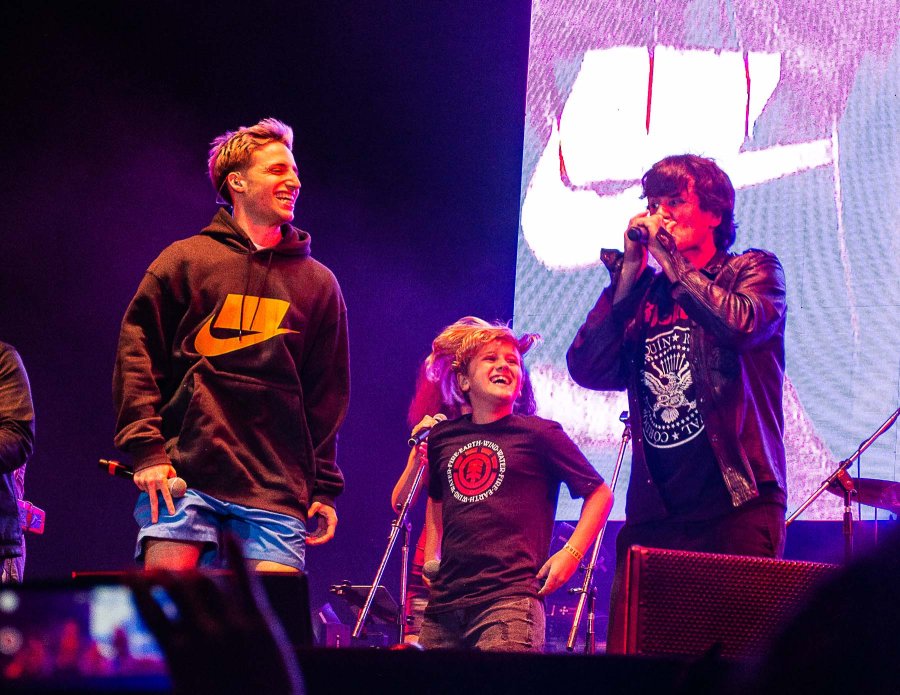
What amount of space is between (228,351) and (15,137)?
12.1 feet

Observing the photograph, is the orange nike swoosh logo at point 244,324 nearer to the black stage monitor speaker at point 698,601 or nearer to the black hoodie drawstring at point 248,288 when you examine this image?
the black hoodie drawstring at point 248,288

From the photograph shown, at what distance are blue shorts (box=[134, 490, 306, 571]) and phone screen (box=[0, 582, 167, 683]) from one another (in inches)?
89.4

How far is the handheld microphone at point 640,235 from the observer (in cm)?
335

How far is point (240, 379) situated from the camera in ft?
9.68

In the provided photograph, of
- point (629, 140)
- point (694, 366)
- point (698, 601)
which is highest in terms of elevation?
point (629, 140)

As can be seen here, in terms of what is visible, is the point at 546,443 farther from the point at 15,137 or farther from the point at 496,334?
the point at 15,137

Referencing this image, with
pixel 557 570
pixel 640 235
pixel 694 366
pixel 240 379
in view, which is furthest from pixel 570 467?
pixel 240 379

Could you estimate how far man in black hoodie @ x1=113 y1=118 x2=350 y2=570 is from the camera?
9.29 ft

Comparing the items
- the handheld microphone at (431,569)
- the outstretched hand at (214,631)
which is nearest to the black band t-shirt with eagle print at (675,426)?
the handheld microphone at (431,569)

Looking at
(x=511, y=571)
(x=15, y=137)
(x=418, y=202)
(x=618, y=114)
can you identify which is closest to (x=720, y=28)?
(x=618, y=114)

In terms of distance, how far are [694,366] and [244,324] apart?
1.27m

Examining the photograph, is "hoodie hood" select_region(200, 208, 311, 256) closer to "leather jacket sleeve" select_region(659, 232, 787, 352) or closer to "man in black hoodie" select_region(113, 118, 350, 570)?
"man in black hoodie" select_region(113, 118, 350, 570)

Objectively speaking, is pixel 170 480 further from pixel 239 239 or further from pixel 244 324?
pixel 239 239

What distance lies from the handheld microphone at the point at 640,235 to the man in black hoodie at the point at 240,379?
3.01 ft
